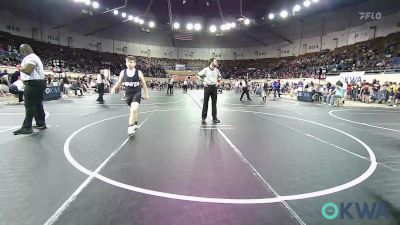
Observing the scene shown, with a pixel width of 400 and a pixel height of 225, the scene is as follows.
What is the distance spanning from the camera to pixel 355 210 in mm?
2512

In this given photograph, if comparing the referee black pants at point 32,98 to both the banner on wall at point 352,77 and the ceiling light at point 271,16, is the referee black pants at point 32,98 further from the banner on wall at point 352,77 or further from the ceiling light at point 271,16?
the ceiling light at point 271,16

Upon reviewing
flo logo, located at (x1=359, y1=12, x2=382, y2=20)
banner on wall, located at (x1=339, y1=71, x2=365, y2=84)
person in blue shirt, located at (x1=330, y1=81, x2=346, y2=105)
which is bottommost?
person in blue shirt, located at (x1=330, y1=81, x2=346, y2=105)

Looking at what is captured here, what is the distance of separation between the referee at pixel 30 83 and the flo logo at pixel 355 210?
229 inches

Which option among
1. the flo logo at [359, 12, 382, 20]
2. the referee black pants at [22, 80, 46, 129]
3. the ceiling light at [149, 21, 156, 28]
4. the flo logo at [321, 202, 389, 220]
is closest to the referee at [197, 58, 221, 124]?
the referee black pants at [22, 80, 46, 129]

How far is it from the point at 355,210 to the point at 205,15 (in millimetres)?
47297

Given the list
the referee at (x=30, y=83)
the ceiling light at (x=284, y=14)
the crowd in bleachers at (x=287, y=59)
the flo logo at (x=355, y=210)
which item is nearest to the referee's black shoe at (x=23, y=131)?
the referee at (x=30, y=83)

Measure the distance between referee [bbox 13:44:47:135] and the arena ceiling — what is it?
107 feet

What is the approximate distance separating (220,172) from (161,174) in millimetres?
756

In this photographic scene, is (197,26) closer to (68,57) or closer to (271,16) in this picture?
(271,16)

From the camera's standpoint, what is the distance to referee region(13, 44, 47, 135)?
18.7ft

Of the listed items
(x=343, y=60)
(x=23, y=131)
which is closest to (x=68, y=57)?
(x=343, y=60)

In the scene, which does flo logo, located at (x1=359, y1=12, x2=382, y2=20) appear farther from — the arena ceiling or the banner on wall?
the banner on wall

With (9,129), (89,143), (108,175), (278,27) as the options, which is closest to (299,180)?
(108,175)

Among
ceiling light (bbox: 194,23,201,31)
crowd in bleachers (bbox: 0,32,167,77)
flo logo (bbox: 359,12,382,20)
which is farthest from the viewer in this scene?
ceiling light (bbox: 194,23,201,31)
